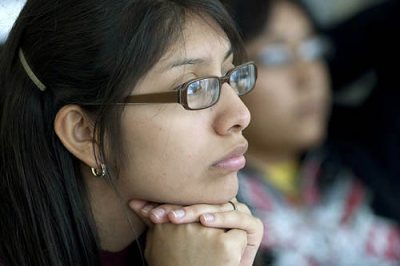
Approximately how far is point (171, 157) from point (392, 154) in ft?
4.11

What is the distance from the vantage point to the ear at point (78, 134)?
1.25 m

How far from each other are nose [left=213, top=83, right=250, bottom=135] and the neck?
0.23m

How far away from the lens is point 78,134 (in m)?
1.26

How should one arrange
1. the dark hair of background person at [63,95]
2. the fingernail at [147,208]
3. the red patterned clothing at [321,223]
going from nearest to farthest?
the dark hair of background person at [63,95] < the fingernail at [147,208] < the red patterned clothing at [321,223]

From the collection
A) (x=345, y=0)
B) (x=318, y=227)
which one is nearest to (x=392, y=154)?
(x=318, y=227)

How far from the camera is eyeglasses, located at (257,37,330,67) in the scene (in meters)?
2.08

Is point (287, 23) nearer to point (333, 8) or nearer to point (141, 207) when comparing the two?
point (333, 8)

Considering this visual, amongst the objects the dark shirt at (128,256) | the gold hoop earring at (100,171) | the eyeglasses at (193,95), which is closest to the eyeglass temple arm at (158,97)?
the eyeglasses at (193,95)

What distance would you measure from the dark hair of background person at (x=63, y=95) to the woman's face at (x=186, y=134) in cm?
2

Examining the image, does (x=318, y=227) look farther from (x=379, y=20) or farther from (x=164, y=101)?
(x=164, y=101)

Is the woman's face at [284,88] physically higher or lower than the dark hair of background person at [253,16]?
lower

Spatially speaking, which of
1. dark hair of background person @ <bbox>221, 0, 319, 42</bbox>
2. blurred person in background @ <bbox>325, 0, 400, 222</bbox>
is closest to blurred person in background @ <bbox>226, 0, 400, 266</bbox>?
dark hair of background person @ <bbox>221, 0, 319, 42</bbox>

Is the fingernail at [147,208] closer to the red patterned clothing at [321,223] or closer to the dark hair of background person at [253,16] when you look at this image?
the red patterned clothing at [321,223]

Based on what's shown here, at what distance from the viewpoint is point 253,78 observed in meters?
1.37
